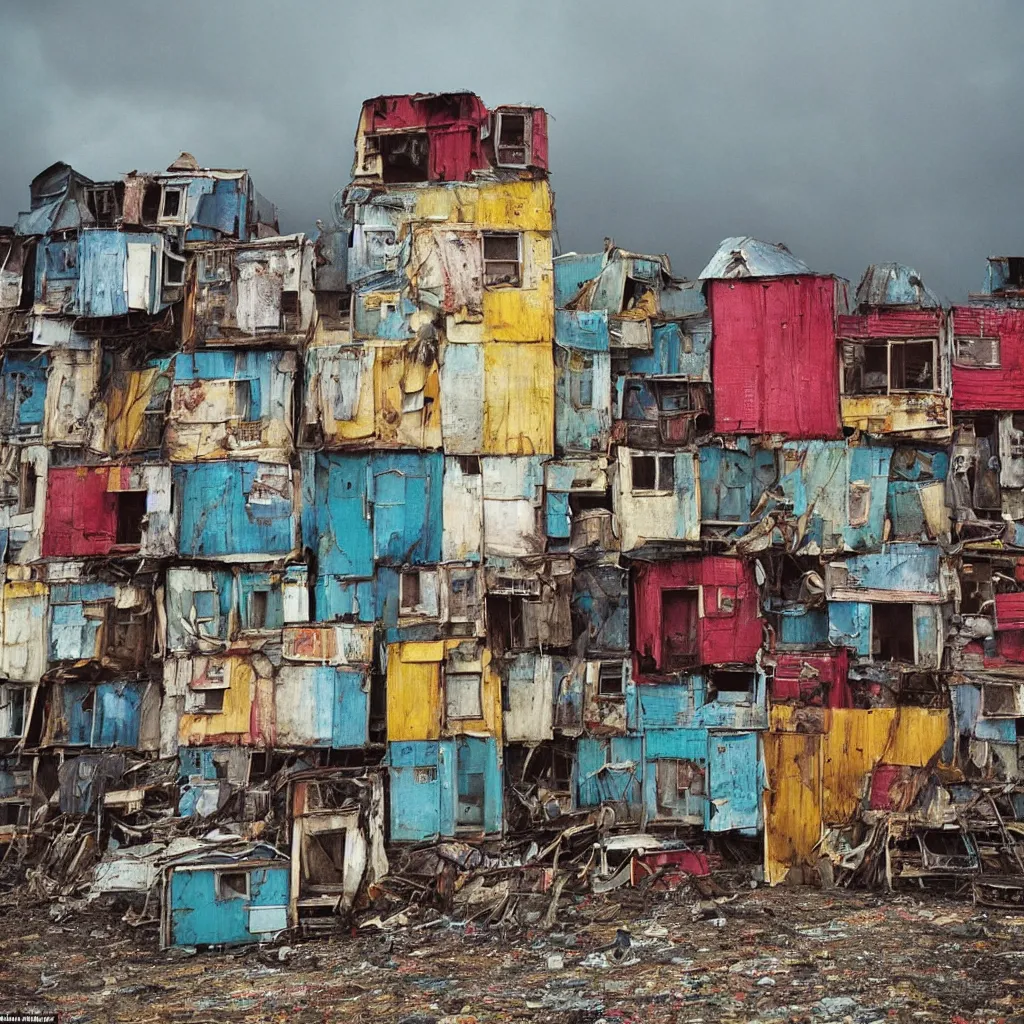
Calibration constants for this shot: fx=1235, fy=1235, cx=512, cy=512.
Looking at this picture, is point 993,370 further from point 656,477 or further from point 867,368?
point 656,477

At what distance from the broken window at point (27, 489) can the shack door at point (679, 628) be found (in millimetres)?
18460

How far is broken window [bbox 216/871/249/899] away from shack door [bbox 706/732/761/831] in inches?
467

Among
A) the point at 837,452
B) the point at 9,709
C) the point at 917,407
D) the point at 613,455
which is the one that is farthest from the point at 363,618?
the point at 917,407

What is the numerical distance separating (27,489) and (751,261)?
22015mm

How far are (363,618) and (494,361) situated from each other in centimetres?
768

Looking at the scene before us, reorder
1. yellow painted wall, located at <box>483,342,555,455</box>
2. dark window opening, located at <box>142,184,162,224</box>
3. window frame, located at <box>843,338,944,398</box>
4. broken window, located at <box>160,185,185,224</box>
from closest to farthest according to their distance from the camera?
yellow painted wall, located at <box>483,342,555,455</box> → window frame, located at <box>843,338,944,398</box> → broken window, located at <box>160,185,185,224</box> → dark window opening, located at <box>142,184,162,224</box>

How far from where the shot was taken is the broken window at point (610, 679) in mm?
33094

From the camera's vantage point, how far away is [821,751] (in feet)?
105

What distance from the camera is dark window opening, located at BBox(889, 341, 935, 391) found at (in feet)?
111

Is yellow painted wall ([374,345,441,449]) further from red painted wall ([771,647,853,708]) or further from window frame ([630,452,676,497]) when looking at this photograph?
red painted wall ([771,647,853,708])

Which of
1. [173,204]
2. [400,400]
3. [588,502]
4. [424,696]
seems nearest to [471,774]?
[424,696]

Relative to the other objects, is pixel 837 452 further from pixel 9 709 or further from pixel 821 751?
pixel 9 709

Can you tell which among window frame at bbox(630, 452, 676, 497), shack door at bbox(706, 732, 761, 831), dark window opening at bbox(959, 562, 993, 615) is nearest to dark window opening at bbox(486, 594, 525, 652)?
window frame at bbox(630, 452, 676, 497)

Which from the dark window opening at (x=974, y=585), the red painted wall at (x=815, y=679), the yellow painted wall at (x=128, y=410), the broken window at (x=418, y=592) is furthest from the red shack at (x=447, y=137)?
the dark window opening at (x=974, y=585)
